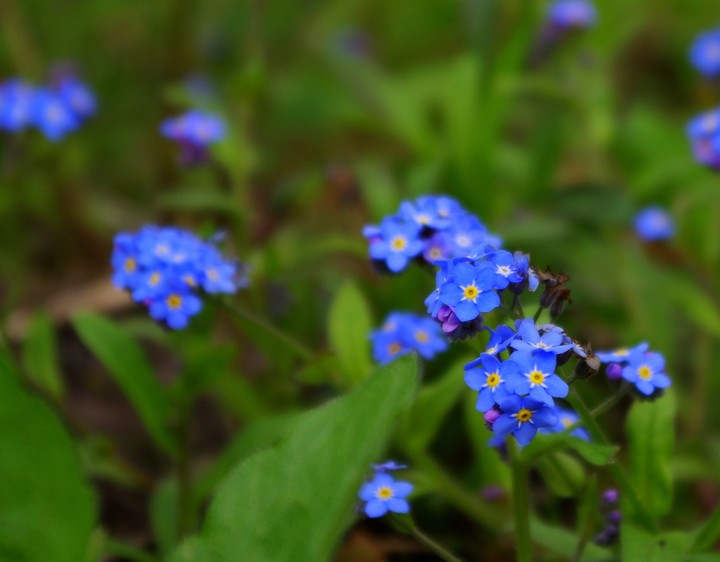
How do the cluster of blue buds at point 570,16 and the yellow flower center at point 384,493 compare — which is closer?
the yellow flower center at point 384,493

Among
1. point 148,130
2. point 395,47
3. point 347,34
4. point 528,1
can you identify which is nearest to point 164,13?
point 148,130

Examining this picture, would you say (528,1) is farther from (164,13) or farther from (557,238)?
(164,13)

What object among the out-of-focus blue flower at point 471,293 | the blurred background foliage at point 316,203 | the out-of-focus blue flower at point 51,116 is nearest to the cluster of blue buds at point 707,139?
the blurred background foliage at point 316,203

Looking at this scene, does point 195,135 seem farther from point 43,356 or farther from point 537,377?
point 537,377

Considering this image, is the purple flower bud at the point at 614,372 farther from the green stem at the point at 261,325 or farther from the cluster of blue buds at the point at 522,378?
the green stem at the point at 261,325

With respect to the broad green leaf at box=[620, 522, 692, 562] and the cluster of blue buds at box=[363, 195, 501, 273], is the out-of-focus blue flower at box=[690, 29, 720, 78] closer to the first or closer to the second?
the cluster of blue buds at box=[363, 195, 501, 273]

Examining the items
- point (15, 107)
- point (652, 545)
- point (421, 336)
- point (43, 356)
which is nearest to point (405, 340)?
point (421, 336)

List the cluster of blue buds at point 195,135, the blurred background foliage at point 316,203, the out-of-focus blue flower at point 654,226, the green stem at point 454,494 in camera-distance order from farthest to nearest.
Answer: the out-of-focus blue flower at point 654,226 → the cluster of blue buds at point 195,135 → the blurred background foliage at point 316,203 → the green stem at point 454,494
